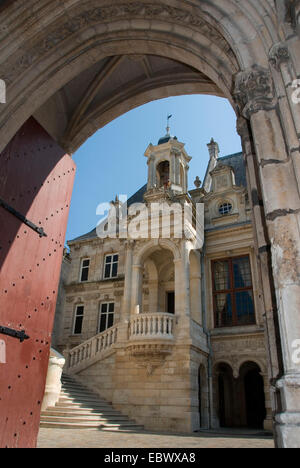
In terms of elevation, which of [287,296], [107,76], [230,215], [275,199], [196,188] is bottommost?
[287,296]

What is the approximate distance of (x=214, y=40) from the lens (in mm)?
3578

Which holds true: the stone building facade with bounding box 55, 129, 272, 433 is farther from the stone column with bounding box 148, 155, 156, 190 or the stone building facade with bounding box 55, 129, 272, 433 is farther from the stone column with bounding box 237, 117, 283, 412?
the stone column with bounding box 237, 117, 283, 412

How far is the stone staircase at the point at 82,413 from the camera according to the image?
29.2 ft

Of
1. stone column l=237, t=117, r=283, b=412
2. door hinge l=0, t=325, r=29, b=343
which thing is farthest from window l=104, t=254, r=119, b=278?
stone column l=237, t=117, r=283, b=412

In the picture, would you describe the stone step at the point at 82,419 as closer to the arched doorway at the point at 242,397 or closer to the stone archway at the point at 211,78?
the arched doorway at the point at 242,397

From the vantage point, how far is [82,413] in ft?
31.5

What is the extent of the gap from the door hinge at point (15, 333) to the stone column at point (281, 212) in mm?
2637

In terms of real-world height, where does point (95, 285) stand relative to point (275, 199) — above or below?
above

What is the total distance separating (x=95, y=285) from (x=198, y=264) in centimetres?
611

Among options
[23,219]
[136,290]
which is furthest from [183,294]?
[23,219]

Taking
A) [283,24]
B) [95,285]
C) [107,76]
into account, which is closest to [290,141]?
[283,24]

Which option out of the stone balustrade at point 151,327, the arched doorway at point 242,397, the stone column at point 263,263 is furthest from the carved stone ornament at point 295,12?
the arched doorway at point 242,397

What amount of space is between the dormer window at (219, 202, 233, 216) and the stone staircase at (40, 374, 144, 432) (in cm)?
1008
